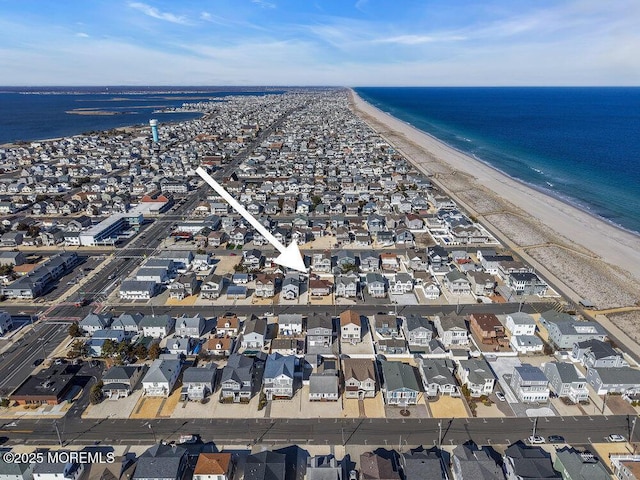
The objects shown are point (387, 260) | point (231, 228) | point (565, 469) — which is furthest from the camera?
point (231, 228)

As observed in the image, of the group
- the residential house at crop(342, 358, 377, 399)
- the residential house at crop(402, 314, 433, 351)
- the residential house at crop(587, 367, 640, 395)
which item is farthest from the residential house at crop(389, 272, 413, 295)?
the residential house at crop(587, 367, 640, 395)

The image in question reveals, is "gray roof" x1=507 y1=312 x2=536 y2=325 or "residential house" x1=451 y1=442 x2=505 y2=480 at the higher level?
"gray roof" x1=507 y1=312 x2=536 y2=325

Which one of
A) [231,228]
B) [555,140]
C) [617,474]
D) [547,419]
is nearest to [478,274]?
[547,419]

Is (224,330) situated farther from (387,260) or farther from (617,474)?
(617,474)

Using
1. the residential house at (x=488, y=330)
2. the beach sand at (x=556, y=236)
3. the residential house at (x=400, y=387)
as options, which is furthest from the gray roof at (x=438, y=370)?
the beach sand at (x=556, y=236)

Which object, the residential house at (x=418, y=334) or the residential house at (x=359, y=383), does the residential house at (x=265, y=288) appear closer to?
the residential house at (x=418, y=334)

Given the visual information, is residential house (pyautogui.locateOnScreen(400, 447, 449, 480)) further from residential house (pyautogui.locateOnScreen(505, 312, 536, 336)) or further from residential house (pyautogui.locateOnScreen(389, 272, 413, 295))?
residential house (pyautogui.locateOnScreen(389, 272, 413, 295))
